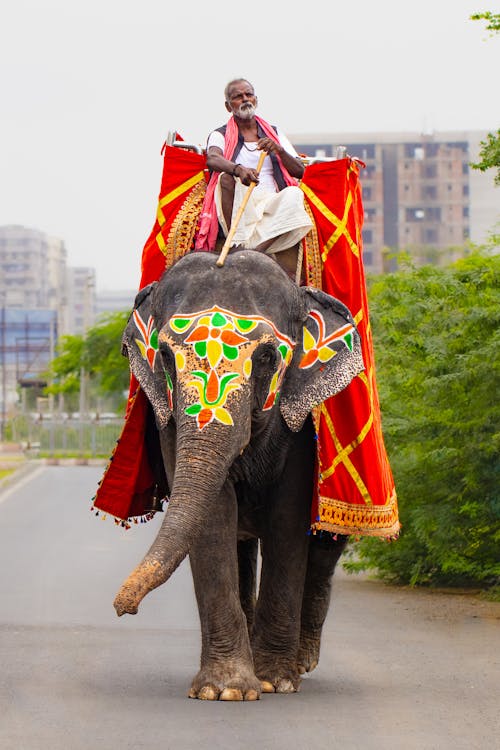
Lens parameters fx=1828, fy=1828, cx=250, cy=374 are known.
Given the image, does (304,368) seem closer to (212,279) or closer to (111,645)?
(212,279)

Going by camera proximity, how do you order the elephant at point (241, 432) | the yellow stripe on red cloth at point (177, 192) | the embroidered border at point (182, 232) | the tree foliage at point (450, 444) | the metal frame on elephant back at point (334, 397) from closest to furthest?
the elephant at point (241, 432) → the metal frame on elephant back at point (334, 397) → the embroidered border at point (182, 232) → the yellow stripe on red cloth at point (177, 192) → the tree foliage at point (450, 444)

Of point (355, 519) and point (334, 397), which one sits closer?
point (355, 519)

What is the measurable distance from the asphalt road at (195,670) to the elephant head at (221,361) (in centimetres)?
80

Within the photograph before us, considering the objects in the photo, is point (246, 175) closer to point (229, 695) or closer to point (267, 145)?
point (267, 145)

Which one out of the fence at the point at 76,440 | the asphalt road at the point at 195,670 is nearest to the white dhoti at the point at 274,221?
the asphalt road at the point at 195,670

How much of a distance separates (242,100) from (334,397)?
1.73m

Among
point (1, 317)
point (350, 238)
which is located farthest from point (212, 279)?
point (1, 317)

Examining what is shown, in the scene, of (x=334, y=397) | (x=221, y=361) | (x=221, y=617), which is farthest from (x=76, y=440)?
(x=221, y=361)

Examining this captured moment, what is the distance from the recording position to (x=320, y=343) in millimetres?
9398

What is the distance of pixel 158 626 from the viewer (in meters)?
12.4

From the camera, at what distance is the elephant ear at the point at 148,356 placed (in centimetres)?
910

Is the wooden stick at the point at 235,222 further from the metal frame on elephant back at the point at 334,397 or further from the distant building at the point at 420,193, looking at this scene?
the distant building at the point at 420,193

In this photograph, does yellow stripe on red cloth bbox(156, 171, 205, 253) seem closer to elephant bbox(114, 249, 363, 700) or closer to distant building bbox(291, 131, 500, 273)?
elephant bbox(114, 249, 363, 700)

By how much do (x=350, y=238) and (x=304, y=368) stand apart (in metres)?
1.02
